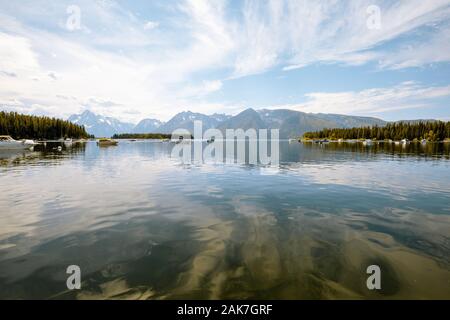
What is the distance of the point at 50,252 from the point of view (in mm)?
11492

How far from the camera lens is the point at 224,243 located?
1257cm

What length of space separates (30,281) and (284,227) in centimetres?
1216

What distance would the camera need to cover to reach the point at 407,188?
87.7 ft

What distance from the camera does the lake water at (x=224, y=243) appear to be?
29.2ft

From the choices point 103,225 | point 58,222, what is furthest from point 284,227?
point 58,222

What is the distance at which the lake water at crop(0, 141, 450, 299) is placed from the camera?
350 inches

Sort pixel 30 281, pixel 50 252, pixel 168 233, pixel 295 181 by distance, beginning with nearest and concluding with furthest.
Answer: pixel 30 281
pixel 50 252
pixel 168 233
pixel 295 181

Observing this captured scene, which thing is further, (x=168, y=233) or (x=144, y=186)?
(x=144, y=186)

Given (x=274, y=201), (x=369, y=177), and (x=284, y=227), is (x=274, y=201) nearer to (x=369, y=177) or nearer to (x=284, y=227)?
(x=284, y=227)
